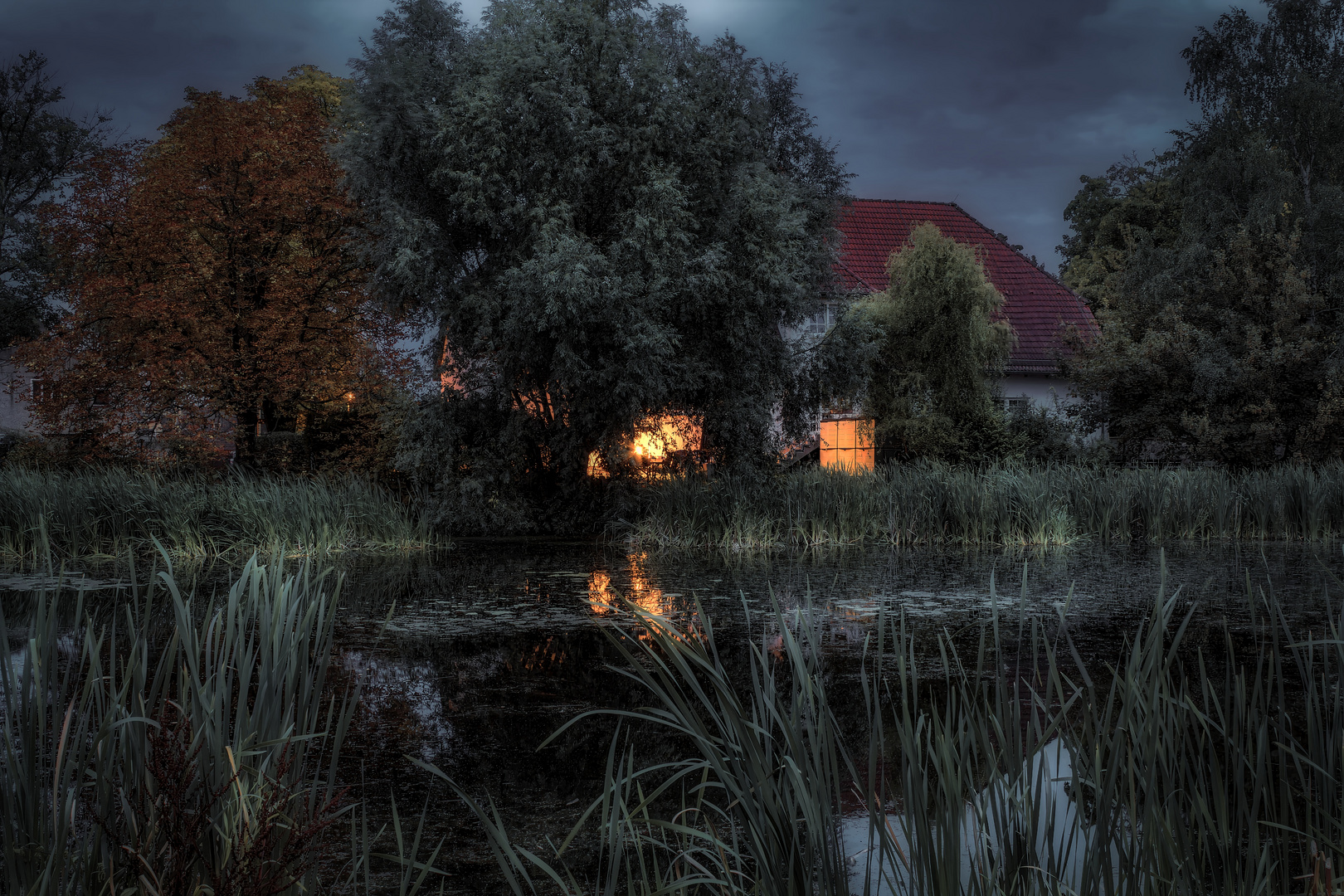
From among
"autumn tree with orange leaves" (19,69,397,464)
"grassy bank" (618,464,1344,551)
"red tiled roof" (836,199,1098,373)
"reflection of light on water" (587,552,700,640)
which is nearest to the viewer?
"reflection of light on water" (587,552,700,640)

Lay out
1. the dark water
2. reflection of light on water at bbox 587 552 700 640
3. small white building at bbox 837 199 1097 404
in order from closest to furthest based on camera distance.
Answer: the dark water < reflection of light on water at bbox 587 552 700 640 < small white building at bbox 837 199 1097 404

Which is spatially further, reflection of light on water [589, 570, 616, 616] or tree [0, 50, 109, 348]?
tree [0, 50, 109, 348]

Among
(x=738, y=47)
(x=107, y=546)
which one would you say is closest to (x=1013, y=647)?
(x=107, y=546)

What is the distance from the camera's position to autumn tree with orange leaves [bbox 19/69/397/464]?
15773 millimetres

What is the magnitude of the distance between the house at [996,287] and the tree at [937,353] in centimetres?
106

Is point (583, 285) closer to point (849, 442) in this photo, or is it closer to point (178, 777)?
point (849, 442)

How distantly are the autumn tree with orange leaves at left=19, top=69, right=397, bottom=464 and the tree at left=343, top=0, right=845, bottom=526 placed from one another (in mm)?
2130

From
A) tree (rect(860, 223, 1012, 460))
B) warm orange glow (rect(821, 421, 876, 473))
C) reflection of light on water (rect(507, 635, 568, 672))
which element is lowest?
reflection of light on water (rect(507, 635, 568, 672))

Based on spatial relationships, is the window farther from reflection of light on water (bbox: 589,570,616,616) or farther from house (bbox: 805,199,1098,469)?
reflection of light on water (bbox: 589,570,616,616)

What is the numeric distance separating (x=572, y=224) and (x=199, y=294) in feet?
21.2

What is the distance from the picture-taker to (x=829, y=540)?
39.5 feet

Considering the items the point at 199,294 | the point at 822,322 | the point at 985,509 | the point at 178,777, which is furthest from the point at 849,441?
the point at 178,777

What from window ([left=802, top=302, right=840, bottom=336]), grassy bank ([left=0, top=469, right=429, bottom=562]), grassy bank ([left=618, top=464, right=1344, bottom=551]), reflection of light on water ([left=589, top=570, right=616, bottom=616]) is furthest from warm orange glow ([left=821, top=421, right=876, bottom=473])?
grassy bank ([left=0, top=469, right=429, bottom=562])

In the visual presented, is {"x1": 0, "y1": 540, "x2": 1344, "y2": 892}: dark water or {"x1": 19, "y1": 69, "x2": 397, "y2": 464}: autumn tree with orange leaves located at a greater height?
{"x1": 19, "y1": 69, "x2": 397, "y2": 464}: autumn tree with orange leaves
